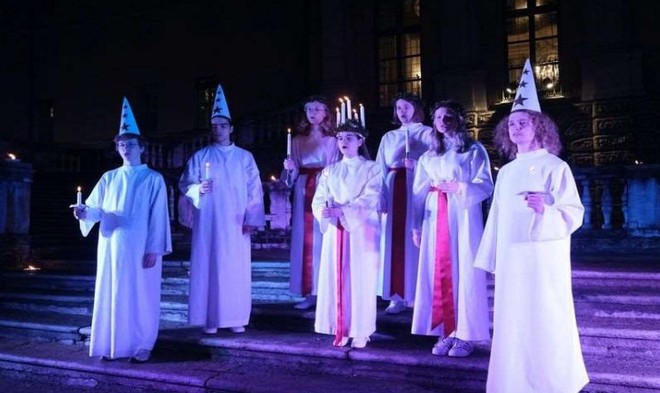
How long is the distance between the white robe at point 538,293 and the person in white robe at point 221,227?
275cm

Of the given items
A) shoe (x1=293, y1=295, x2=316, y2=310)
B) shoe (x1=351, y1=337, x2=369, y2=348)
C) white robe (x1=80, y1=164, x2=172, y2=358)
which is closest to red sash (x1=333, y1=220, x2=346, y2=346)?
shoe (x1=351, y1=337, x2=369, y2=348)

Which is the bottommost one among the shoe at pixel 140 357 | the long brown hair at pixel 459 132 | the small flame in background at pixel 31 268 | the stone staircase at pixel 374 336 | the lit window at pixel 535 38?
the shoe at pixel 140 357

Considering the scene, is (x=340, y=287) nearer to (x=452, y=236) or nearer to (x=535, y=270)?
(x=452, y=236)

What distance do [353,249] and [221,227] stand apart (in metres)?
1.51

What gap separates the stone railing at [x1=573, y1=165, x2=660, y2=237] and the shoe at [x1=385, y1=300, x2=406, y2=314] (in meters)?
4.62

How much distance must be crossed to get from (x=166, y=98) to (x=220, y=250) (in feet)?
60.6

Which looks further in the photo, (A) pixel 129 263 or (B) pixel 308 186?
(B) pixel 308 186

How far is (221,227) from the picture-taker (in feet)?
19.1

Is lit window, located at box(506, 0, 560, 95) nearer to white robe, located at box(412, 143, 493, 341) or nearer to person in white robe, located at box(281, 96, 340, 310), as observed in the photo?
person in white robe, located at box(281, 96, 340, 310)

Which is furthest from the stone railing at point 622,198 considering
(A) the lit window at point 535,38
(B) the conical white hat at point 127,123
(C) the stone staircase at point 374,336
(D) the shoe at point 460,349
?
(A) the lit window at point 535,38

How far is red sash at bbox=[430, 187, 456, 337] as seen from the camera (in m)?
4.73

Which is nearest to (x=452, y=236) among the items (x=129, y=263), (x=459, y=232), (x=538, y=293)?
(x=459, y=232)

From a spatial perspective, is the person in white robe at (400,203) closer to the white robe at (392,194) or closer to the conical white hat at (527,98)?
the white robe at (392,194)

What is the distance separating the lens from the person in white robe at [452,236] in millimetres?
4605
